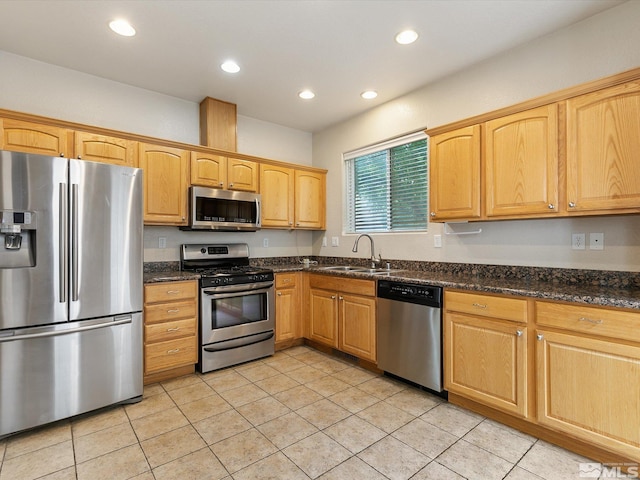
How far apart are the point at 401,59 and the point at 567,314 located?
91.2 inches

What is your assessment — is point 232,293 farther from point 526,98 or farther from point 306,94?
point 526,98

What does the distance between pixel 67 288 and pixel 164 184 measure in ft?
4.26

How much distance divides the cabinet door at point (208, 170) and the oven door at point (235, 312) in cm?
113

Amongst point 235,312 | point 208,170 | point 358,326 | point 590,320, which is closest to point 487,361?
point 590,320

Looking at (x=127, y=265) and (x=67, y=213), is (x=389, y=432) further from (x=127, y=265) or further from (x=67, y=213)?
(x=67, y=213)

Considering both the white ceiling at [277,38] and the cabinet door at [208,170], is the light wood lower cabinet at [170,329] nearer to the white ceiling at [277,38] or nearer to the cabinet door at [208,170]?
the cabinet door at [208,170]

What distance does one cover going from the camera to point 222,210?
Answer: 357 centimetres

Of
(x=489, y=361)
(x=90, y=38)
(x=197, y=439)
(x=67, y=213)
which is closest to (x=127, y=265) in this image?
(x=67, y=213)

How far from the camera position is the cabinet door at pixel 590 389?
5.59 feet

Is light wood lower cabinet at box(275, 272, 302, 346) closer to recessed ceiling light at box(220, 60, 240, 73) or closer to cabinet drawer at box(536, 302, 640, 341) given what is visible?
recessed ceiling light at box(220, 60, 240, 73)

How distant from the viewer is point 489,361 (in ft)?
7.41

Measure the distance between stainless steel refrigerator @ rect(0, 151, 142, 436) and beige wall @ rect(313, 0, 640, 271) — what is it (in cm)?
260

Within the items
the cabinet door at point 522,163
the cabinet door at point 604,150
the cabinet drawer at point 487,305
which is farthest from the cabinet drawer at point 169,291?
the cabinet door at point 604,150
